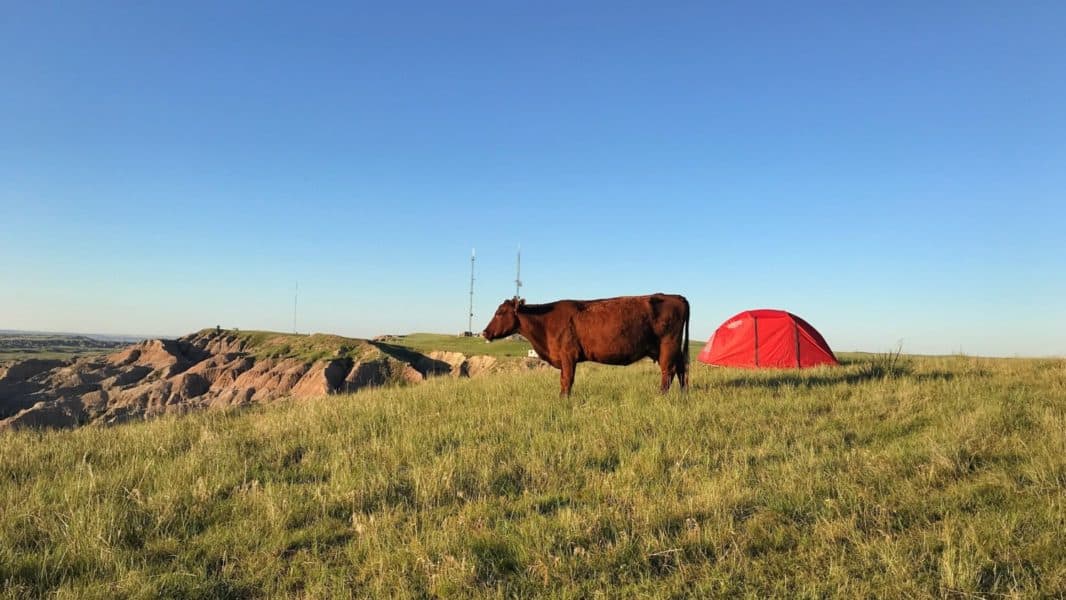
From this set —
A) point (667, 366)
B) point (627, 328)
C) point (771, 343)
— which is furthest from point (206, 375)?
point (667, 366)

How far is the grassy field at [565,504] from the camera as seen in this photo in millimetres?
3873

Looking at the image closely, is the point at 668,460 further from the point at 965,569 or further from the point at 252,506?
the point at 252,506

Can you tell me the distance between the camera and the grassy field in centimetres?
387

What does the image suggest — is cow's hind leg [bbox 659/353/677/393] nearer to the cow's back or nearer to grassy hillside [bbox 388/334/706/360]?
the cow's back

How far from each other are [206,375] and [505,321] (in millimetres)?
41697

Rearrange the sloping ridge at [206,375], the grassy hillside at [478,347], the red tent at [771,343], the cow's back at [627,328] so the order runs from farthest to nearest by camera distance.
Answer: the grassy hillside at [478,347], the sloping ridge at [206,375], the red tent at [771,343], the cow's back at [627,328]

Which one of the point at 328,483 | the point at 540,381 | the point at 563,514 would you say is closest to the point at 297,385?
the point at 540,381

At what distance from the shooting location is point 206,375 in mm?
45062

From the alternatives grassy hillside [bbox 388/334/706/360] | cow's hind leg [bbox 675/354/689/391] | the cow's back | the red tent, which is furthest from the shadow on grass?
grassy hillside [bbox 388/334/706/360]

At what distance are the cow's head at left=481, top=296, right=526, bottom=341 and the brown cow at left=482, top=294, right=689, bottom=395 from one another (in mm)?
506

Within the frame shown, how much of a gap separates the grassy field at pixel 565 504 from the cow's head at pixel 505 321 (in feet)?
10.2

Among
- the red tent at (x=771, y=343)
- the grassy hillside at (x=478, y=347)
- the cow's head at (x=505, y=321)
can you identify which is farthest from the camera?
the grassy hillside at (x=478, y=347)

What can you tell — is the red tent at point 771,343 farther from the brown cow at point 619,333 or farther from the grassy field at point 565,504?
the grassy field at point 565,504

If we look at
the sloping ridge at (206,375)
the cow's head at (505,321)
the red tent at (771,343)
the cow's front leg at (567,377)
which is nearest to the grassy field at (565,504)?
the cow's front leg at (567,377)
